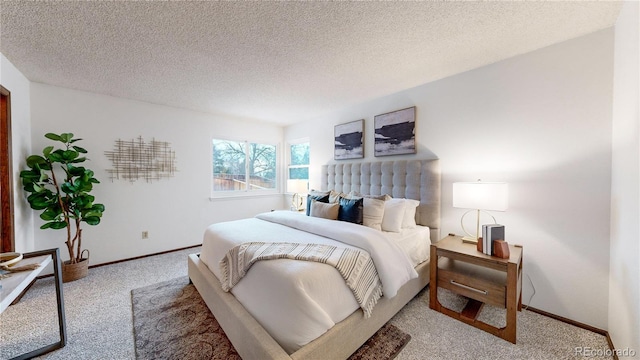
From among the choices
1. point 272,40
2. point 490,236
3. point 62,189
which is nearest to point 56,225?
point 62,189

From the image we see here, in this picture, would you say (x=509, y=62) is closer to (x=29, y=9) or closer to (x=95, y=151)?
(x=29, y=9)

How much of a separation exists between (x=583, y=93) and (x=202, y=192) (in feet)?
15.8

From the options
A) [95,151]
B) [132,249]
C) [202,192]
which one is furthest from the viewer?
[202,192]

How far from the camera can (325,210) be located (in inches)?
104

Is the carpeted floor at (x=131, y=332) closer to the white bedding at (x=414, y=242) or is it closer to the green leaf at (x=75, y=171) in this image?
the white bedding at (x=414, y=242)

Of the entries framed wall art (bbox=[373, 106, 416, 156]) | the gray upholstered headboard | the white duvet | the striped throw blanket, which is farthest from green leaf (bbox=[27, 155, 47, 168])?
framed wall art (bbox=[373, 106, 416, 156])

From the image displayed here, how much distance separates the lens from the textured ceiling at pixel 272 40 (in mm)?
1561

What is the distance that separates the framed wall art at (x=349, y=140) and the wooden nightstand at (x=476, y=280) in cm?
177

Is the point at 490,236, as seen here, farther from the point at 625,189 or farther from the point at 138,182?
the point at 138,182

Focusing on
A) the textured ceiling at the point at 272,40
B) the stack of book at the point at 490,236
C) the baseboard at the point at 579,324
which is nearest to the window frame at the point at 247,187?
the textured ceiling at the point at 272,40

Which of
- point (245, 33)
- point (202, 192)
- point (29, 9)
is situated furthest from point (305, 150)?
point (29, 9)

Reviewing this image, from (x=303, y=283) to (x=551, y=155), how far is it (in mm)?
2360

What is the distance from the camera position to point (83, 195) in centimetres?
274

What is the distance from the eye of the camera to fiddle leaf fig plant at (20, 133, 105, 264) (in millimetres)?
2517
